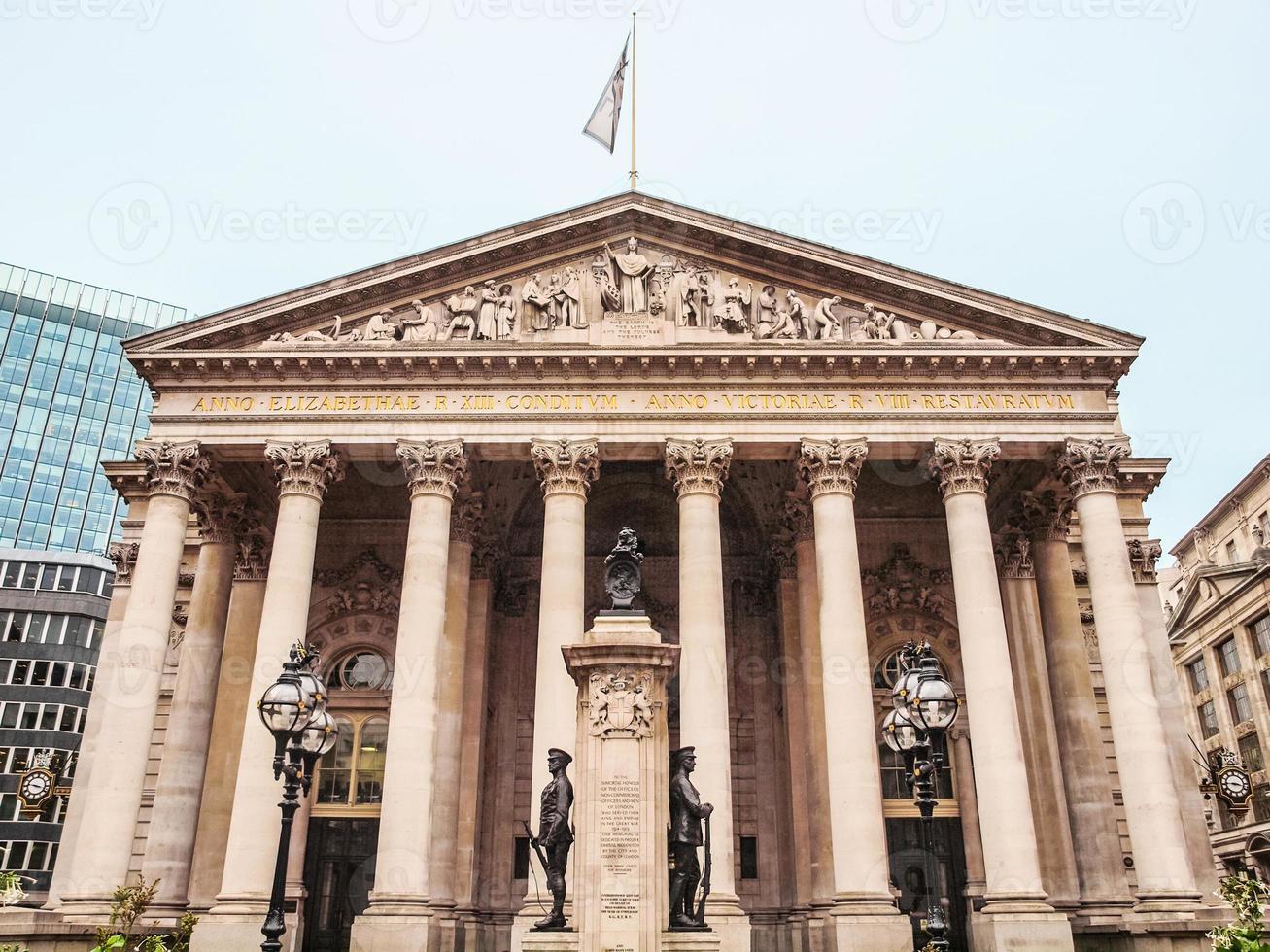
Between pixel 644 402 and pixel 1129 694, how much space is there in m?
13.9

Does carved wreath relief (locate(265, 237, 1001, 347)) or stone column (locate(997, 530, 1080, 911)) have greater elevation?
carved wreath relief (locate(265, 237, 1001, 347))

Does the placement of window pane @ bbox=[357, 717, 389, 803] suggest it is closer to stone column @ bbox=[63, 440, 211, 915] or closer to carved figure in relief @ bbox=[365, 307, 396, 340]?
stone column @ bbox=[63, 440, 211, 915]

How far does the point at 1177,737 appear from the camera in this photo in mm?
30906

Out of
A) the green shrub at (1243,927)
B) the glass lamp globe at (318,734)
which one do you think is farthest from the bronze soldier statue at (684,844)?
the green shrub at (1243,927)

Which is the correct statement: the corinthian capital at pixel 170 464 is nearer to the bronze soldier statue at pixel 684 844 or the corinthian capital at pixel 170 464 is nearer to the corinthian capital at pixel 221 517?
the corinthian capital at pixel 221 517

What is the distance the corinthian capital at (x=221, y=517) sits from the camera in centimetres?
3111

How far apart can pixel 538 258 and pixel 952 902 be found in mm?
21831

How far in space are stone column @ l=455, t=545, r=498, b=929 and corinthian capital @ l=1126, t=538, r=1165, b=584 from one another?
1966 cm

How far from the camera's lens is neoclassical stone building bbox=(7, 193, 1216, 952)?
2531 centimetres

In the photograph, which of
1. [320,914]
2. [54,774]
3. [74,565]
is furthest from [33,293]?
[320,914]

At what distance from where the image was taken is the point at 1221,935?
49.4 feet

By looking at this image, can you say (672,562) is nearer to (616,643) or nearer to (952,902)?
(952,902)

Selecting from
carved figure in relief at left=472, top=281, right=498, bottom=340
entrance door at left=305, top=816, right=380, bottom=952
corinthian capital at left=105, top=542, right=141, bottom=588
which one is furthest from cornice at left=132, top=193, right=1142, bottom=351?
entrance door at left=305, top=816, right=380, bottom=952

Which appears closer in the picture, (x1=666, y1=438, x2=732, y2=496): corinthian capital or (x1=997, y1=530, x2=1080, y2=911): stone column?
(x1=666, y1=438, x2=732, y2=496): corinthian capital
